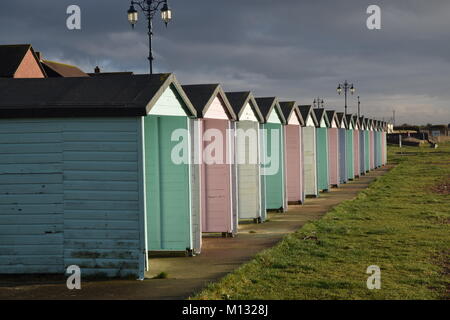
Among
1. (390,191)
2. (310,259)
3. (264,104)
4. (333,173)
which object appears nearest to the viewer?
(310,259)

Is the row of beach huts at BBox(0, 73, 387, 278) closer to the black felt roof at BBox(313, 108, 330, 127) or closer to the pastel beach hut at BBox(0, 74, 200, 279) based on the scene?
the pastel beach hut at BBox(0, 74, 200, 279)

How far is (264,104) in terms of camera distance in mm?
17938

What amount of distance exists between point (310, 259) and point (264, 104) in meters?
7.78

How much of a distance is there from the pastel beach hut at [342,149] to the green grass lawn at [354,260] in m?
10.5

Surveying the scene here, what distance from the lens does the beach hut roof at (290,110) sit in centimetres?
1952

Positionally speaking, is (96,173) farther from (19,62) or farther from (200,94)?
(19,62)

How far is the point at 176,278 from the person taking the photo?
32.3ft

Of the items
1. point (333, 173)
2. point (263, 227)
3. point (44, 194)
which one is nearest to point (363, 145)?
point (333, 173)

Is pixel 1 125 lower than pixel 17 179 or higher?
higher

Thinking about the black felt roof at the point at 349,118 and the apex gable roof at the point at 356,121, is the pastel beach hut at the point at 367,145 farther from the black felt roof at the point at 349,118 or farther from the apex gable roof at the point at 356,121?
the black felt roof at the point at 349,118

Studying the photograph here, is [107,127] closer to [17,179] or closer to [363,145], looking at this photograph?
[17,179]

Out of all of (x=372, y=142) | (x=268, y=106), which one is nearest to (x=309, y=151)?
(x=268, y=106)

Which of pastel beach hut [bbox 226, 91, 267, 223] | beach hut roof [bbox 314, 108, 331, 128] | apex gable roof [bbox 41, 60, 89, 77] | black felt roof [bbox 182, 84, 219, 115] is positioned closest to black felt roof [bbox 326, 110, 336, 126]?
beach hut roof [bbox 314, 108, 331, 128]
